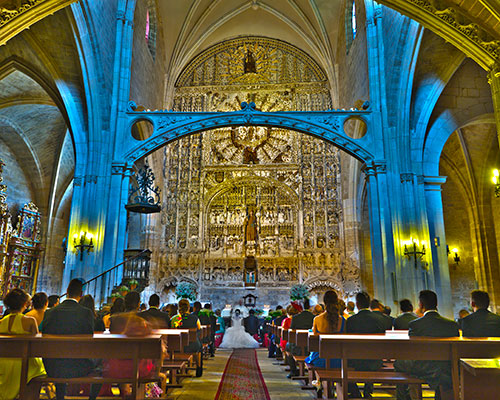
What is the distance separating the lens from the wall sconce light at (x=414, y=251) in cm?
1156

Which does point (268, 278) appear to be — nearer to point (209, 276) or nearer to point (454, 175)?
point (209, 276)

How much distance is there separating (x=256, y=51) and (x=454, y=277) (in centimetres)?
1535

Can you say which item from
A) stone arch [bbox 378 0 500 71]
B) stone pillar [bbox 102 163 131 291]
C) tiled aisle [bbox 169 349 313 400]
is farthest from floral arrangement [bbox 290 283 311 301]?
stone arch [bbox 378 0 500 71]

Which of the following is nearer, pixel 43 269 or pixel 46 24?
pixel 46 24

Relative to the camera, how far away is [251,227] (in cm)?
2036

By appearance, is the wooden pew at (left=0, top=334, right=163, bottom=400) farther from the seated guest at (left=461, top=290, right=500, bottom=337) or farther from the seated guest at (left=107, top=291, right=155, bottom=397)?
the seated guest at (left=461, top=290, right=500, bottom=337)

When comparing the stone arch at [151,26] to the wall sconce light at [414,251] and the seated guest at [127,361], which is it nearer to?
the wall sconce light at [414,251]

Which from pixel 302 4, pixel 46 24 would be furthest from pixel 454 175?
pixel 46 24

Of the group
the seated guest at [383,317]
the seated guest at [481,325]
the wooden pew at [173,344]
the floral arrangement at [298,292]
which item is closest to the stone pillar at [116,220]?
the wooden pew at [173,344]

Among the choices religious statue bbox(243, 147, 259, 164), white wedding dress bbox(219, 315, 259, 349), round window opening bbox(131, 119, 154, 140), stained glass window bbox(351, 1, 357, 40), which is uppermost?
stained glass window bbox(351, 1, 357, 40)

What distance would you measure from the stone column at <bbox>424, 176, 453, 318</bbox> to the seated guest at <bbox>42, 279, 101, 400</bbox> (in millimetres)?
10295

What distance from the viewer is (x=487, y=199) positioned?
17.2 m

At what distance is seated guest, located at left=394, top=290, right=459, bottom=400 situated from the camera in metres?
3.91

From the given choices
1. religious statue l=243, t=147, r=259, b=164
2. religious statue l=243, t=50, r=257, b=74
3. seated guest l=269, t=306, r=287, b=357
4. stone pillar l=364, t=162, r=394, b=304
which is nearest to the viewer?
seated guest l=269, t=306, r=287, b=357
